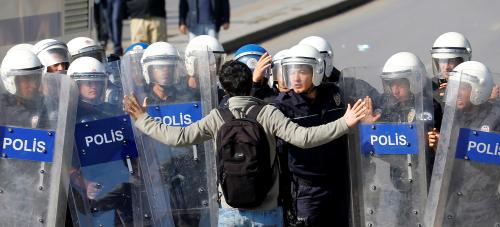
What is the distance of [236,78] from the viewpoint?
7.07m

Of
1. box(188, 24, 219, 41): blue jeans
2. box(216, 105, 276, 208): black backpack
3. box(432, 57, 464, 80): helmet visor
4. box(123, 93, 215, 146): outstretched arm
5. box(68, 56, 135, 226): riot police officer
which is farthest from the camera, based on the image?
box(188, 24, 219, 41): blue jeans

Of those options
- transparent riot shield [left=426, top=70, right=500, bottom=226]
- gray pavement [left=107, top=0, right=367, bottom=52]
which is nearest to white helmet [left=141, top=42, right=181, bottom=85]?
transparent riot shield [left=426, top=70, right=500, bottom=226]

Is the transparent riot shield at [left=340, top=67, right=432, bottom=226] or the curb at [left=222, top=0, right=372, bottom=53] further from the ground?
the curb at [left=222, top=0, right=372, bottom=53]

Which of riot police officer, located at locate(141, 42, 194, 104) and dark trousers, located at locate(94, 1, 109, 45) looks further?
dark trousers, located at locate(94, 1, 109, 45)

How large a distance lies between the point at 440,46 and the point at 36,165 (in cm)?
314

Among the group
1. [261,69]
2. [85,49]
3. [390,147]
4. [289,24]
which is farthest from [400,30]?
[390,147]

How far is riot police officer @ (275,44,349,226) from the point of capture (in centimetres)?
774

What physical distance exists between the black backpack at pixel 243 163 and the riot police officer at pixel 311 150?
0.78 m

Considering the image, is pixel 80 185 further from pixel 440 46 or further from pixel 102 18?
pixel 102 18

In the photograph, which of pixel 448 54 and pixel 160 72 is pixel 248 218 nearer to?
pixel 160 72

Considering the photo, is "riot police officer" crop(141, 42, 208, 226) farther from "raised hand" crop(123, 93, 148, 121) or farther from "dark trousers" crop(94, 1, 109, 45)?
"dark trousers" crop(94, 1, 109, 45)

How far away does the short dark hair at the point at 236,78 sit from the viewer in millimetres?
7078

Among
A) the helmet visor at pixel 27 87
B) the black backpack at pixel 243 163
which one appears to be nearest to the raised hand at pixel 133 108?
the helmet visor at pixel 27 87

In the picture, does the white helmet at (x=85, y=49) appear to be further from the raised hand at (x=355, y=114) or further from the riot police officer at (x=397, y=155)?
the raised hand at (x=355, y=114)
